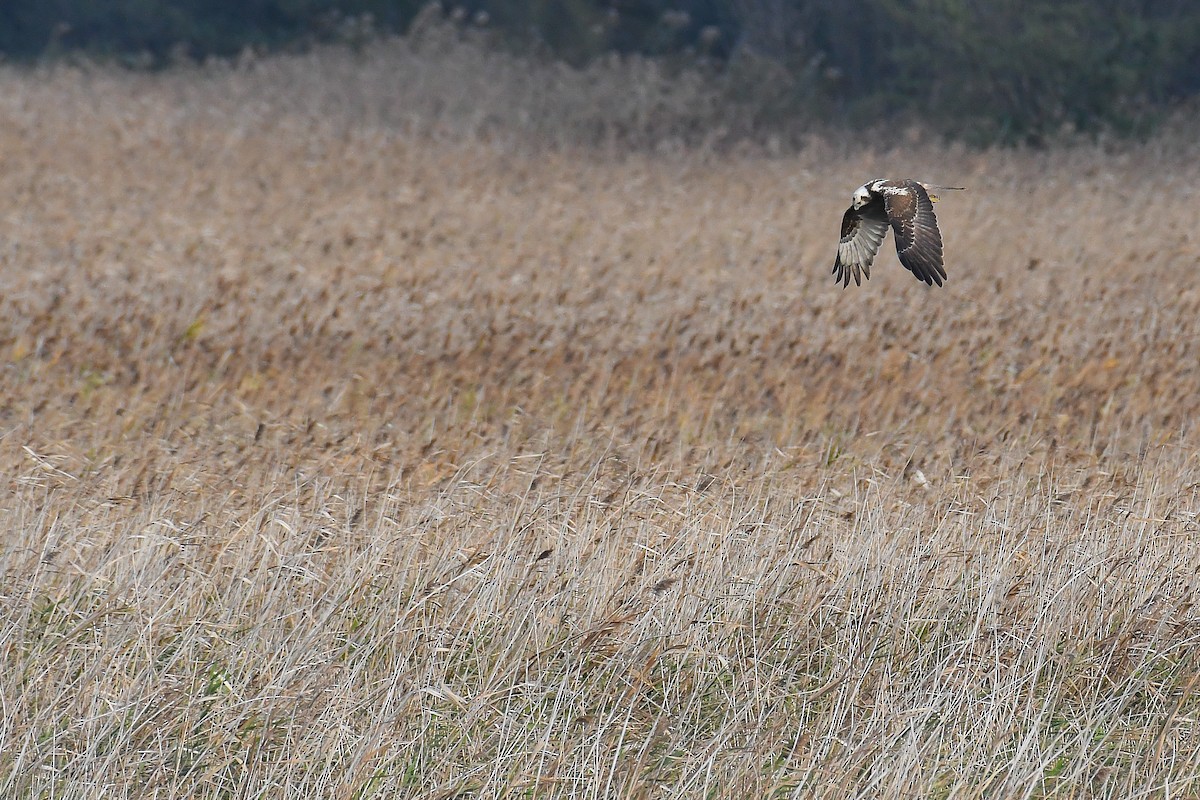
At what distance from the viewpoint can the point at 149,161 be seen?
543 inches

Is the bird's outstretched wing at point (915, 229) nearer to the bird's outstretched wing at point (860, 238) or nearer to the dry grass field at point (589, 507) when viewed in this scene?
the bird's outstretched wing at point (860, 238)

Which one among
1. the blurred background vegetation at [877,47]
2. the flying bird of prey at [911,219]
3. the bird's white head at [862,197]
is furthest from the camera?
the blurred background vegetation at [877,47]

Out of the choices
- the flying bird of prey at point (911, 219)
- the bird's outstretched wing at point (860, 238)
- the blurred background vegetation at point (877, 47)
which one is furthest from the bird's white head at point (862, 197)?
the blurred background vegetation at point (877, 47)

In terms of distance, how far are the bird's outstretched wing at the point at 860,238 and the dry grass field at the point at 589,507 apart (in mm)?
769

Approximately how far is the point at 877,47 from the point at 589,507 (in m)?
16.8

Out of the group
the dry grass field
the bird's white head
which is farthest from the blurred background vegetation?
the bird's white head

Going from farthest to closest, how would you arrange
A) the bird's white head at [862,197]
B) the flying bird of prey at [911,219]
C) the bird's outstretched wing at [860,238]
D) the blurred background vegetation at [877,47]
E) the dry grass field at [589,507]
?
the blurred background vegetation at [877,47]
the bird's outstretched wing at [860,238]
the bird's white head at [862,197]
the flying bird of prey at [911,219]
the dry grass field at [589,507]

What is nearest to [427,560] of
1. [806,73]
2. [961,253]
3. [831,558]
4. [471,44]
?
[831,558]

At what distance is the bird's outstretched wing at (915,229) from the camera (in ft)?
14.1

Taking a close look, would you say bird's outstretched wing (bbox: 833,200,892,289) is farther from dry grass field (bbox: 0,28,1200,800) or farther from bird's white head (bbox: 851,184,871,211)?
dry grass field (bbox: 0,28,1200,800)

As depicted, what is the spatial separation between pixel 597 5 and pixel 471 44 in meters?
2.42

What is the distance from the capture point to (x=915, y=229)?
435 cm

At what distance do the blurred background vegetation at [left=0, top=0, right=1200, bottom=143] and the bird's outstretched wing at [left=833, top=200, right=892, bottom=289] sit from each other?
11.4 metres

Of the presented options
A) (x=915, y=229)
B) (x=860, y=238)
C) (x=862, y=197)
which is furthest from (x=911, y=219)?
(x=860, y=238)
